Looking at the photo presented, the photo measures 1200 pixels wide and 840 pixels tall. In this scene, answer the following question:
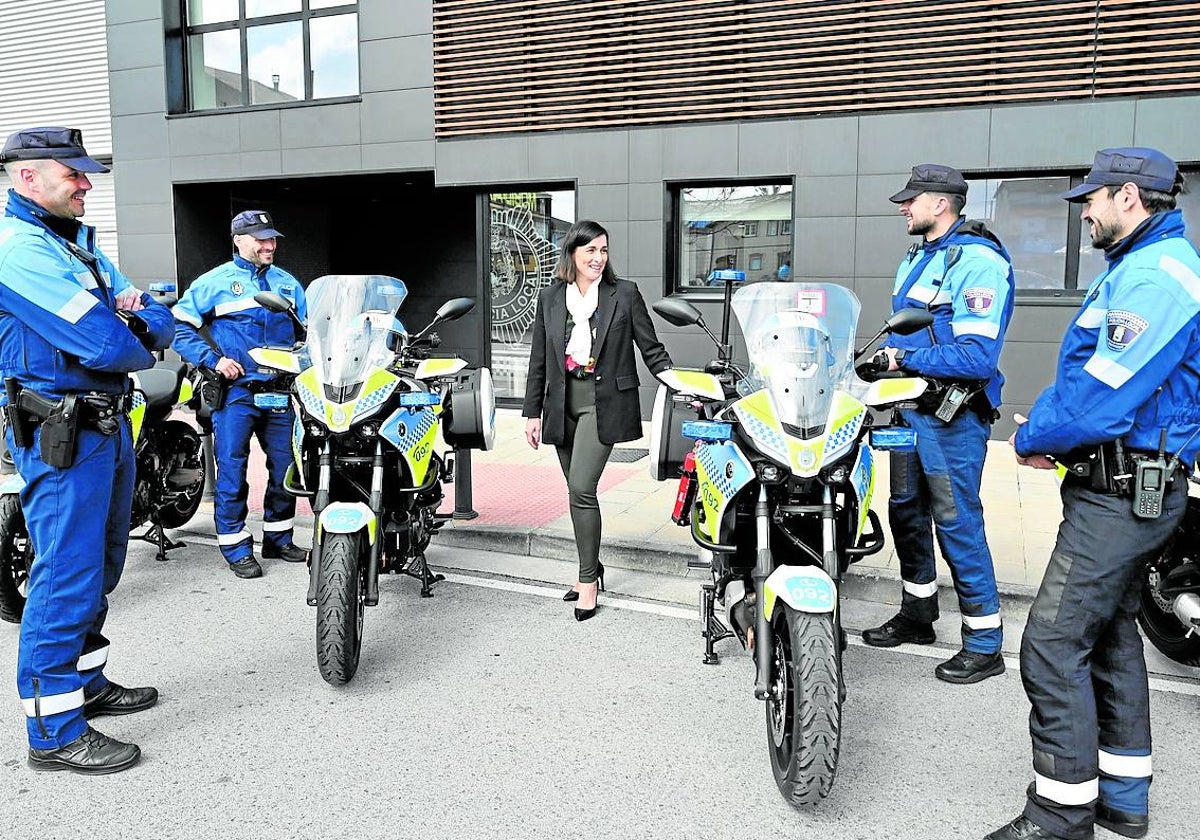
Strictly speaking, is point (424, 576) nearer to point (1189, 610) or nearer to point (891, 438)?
point (891, 438)

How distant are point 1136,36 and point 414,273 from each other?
10898mm

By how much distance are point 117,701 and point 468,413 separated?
7.01 ft

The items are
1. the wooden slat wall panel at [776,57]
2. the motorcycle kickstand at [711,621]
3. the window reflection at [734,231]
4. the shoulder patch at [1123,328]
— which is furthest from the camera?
the window reflection at [734,231]

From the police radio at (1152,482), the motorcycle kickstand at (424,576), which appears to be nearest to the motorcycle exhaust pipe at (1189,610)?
the police radio at (1152,482)

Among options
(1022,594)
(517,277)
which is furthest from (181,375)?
(517,277)

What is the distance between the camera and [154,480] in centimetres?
596

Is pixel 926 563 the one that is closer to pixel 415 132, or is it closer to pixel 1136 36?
pixel 1136 36

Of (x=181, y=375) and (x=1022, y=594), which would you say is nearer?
(x=1022, y=594)

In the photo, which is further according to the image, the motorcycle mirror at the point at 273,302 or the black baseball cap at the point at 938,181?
the motorcycle mirror at the point at 273,302

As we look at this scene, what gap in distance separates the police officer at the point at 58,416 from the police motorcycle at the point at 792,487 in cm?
215

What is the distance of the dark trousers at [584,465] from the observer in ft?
16.3

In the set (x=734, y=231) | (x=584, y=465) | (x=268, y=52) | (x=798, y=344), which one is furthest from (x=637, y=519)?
(x=268, y=52)

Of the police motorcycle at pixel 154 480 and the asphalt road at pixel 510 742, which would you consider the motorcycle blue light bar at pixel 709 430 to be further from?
the police motorcycle at pixel 154 480

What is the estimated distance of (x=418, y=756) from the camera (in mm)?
3502
